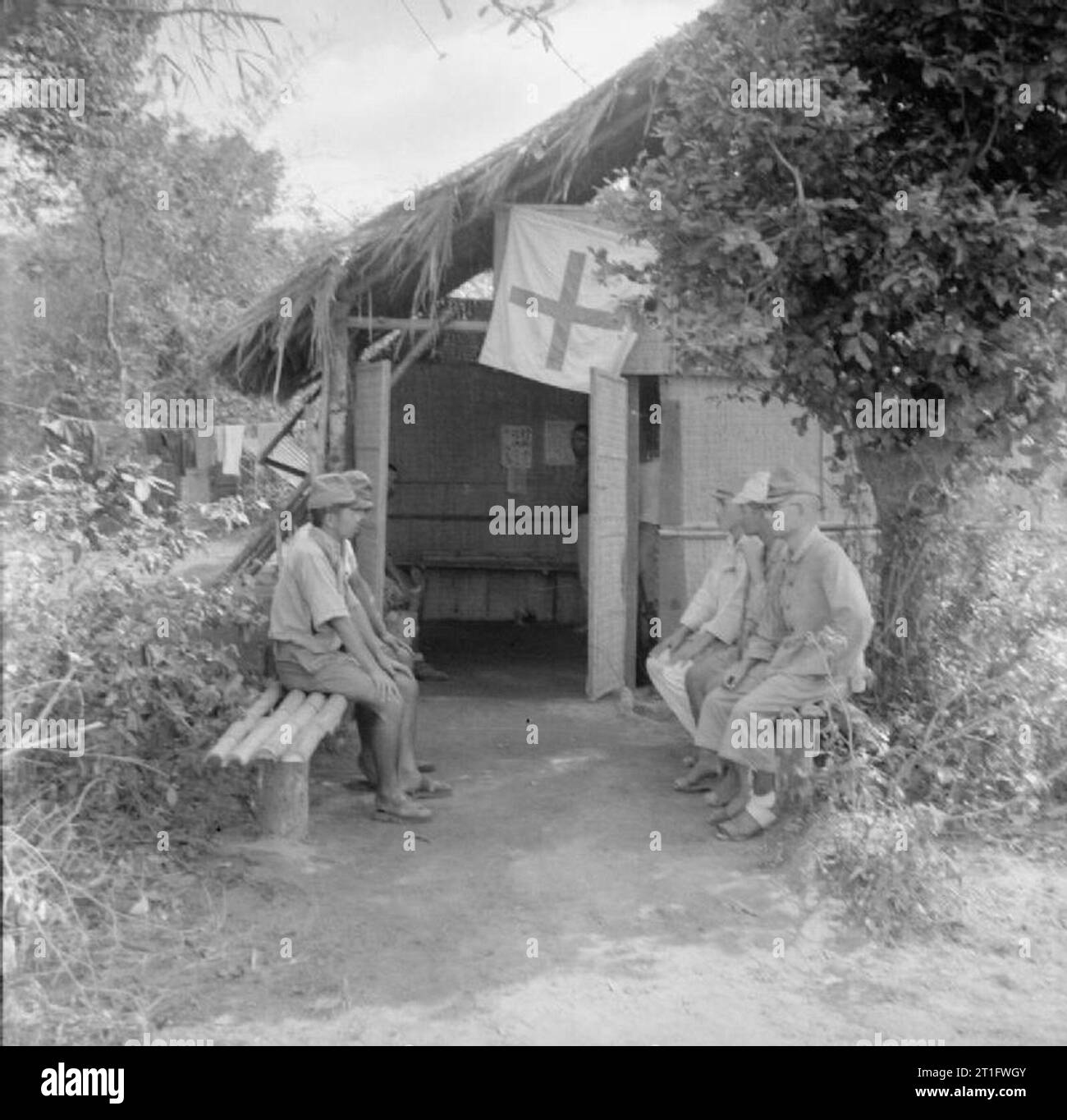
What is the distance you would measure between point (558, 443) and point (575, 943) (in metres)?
8.47

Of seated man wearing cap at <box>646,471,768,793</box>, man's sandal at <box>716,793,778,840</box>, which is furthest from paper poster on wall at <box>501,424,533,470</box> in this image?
man's sandal at <box>716,793,778,840</box>

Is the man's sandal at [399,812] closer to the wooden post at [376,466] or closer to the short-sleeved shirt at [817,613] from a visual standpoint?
the short-sleeved shirt at [817,613]

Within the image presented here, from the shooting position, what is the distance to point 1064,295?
17.7ft

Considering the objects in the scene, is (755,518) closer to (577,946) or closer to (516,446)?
(577,946)

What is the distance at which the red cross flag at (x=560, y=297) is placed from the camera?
7914 mm

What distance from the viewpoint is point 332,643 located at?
560cm

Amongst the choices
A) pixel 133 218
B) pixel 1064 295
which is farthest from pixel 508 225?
pixel 133 218

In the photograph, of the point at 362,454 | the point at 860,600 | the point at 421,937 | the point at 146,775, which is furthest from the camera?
the point at 362,454

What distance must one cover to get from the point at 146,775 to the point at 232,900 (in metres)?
0.66

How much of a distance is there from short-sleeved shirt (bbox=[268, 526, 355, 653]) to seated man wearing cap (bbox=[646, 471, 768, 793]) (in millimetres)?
1842

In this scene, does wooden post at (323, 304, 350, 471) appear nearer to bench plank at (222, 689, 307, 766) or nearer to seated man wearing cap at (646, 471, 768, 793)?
seated man wearing cap at (646, 471, 768, 793)

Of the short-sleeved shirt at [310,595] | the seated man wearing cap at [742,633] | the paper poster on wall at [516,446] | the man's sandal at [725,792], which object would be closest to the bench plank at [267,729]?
the short-sleeved shirt at [310,595]

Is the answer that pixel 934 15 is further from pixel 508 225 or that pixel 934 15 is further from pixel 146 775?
pixel 146 775

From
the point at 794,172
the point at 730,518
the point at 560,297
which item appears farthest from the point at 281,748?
the point at 560,297
